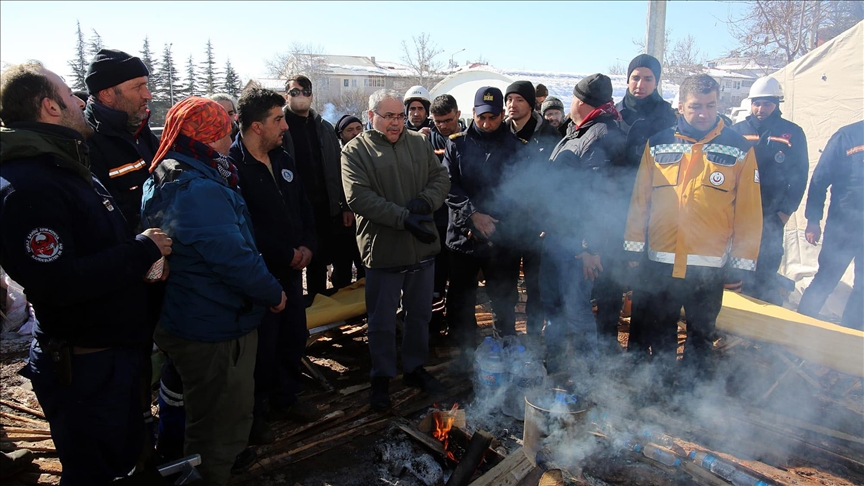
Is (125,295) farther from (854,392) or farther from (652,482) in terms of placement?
(854,392)

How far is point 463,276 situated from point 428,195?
3.79 feet

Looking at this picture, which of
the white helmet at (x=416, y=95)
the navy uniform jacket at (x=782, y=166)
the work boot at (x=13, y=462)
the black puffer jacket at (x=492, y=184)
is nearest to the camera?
the work boot at (x=13, y=462)

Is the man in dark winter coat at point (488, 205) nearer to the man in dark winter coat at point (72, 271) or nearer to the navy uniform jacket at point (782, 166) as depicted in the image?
the man in dark winter coat at point (72, 271)

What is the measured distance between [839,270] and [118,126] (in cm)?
710

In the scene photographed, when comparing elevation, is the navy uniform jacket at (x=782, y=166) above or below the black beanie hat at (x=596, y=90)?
below

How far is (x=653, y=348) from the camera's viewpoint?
4.19 metres

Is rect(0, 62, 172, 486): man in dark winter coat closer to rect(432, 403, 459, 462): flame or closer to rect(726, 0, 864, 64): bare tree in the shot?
rect(432, 403, 459, 462): flame

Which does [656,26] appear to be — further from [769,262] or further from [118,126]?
[118,126]

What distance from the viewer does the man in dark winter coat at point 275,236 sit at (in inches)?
134

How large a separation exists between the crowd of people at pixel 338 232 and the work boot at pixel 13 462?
0.68 metres

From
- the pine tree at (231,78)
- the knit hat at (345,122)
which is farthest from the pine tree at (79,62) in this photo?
the pine tree at (231,78)

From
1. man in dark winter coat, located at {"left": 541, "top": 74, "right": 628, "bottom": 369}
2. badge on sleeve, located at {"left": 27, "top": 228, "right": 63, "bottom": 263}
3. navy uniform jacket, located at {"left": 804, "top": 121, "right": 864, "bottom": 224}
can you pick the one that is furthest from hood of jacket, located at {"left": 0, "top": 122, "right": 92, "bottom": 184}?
navy uniform jacket, located at {"left": 804, "top": 121, "right": 864, "bottom": 224}

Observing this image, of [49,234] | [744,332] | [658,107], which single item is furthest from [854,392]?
[49,234]

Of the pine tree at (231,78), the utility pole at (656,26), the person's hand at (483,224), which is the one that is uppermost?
the pine tree at (231,78)
